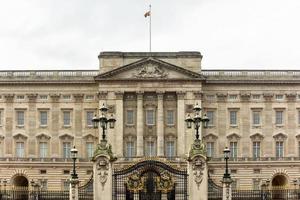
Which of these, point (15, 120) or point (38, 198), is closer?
point (38, 198)

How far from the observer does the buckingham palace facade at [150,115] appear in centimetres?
7975

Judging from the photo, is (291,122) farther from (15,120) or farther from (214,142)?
(15,120)

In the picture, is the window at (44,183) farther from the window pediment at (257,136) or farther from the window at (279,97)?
the window at (279,97)

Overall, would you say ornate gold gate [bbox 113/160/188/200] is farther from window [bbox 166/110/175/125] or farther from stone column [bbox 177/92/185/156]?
window [bbox 166/110/175/125]

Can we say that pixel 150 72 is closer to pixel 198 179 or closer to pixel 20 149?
pixel 20 149

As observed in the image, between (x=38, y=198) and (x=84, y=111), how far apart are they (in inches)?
1361

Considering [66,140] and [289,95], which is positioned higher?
[289,95]

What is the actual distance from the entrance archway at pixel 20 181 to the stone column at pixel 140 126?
49.5 feet

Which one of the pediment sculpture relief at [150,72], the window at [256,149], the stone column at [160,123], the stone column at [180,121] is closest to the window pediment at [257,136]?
the window at [256,149]

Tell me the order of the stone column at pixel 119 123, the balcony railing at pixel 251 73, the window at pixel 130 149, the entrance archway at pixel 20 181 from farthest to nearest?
the balcony railing at pixel 251 73 → the entrance archway at pixel 20 181 → the window at pixel 130 149 → the stone column at pixel 119 123

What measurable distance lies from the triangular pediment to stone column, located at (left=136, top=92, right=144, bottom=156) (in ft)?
8.22

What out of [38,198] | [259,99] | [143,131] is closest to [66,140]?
[143,131]

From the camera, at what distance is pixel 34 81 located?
81875 mm

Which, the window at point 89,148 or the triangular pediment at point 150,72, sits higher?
the triangular pediment at point 150,72
